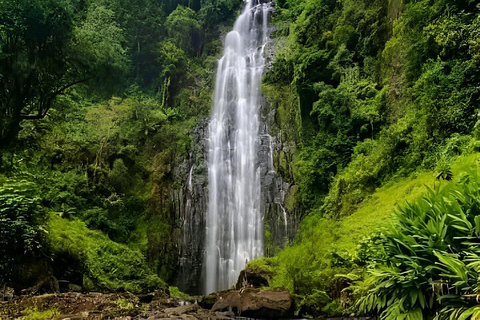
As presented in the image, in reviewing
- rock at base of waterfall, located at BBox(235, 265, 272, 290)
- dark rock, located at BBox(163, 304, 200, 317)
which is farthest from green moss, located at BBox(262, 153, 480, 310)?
dark rock, located at BBox(163, 304, 200, 317)

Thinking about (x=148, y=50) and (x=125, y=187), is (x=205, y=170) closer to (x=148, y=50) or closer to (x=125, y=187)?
(x=125, y=187)

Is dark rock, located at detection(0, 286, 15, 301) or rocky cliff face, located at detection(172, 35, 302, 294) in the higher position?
rocky cliff face, located at detection(172, 35, 302, 294)

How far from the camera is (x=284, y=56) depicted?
18359 millimetres

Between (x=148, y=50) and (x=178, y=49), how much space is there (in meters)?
2.28

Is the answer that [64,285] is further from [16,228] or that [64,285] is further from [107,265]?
[107,265]

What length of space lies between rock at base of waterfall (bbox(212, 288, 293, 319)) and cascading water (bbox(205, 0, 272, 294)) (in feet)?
22.4

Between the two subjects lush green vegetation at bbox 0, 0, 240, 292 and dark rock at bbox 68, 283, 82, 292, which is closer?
dark rock at bbox 68, 283, 82, 292

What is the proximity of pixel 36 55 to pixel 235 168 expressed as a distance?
10465 mm

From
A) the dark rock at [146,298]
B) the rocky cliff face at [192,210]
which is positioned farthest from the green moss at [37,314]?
the rocky cliff face at [192,210]

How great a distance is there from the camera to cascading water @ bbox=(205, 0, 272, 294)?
1540 centimetres

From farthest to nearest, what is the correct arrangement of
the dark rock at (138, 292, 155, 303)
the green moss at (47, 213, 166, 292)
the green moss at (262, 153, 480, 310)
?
the green moss at (47, 213, 166, 292), the dark rock at (138, 292, 155, 303), the green moss at (262, 153, 480, 310)

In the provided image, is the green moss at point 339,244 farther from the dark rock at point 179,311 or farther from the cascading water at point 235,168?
the cascading water at point 235,168

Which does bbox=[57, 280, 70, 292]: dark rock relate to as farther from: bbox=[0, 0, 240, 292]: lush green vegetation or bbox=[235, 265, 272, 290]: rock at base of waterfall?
bbox=[235, 265, 272, 290]: rock at base of waterfall

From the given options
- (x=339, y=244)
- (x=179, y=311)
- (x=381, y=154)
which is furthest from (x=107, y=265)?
(x=381, y=154)
